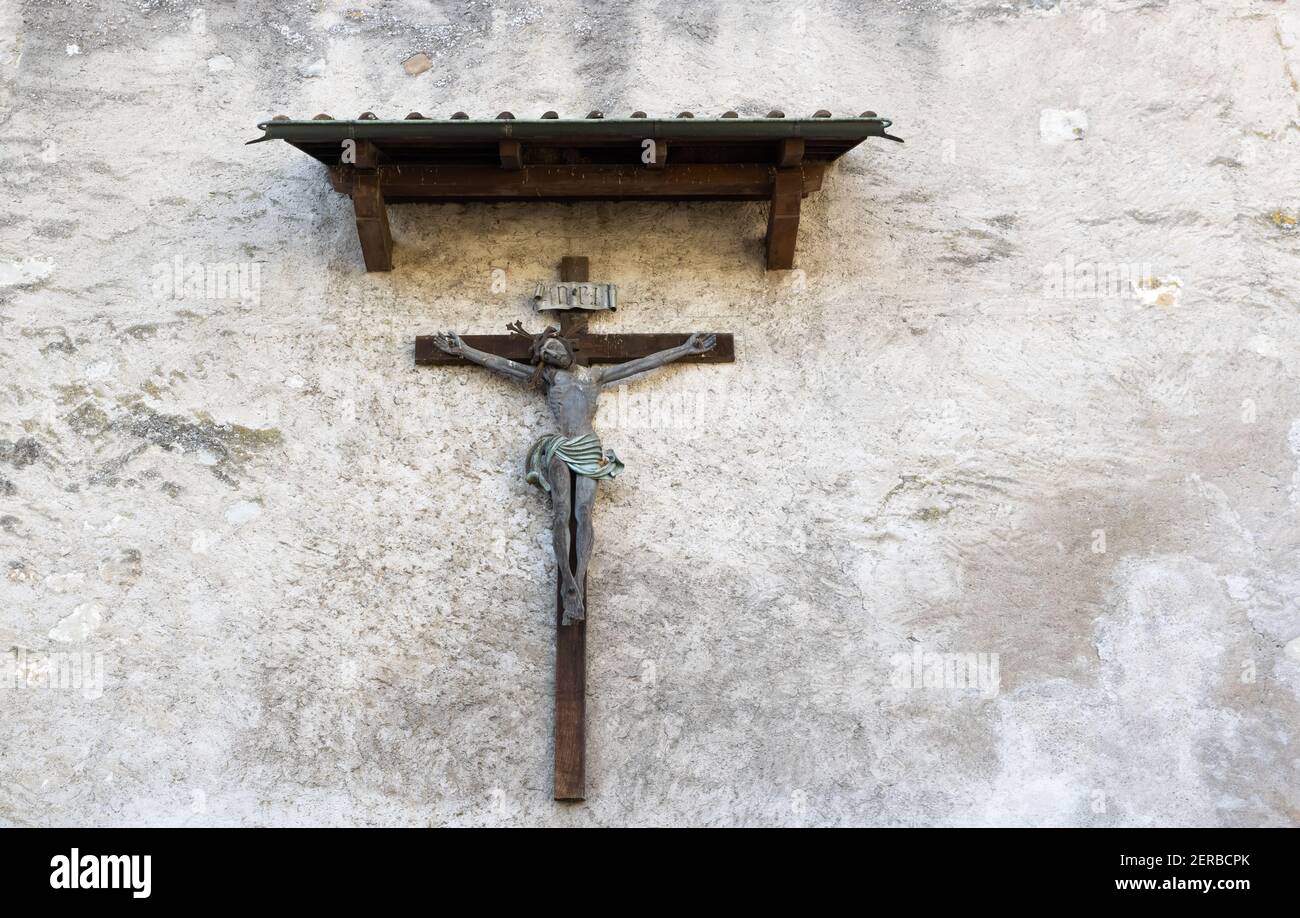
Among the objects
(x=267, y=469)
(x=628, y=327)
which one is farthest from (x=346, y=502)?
(x=628, y=327)

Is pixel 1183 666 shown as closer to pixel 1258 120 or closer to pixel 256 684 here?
pixel 1258 120

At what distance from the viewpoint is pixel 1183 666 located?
5.41 m

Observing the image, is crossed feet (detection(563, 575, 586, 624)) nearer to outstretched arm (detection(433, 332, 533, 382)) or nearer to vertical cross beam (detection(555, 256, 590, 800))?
vertical cross beam (detection(555, 256, 590, 800))

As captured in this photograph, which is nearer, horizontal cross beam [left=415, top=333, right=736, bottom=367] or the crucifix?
the crucifix

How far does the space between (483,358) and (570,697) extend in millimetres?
1346

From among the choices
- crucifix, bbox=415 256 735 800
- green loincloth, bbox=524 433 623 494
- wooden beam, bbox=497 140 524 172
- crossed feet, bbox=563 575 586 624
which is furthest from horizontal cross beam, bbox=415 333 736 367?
crossed feet, bbox=563 575 586 624

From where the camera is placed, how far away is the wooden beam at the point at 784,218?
5.60 m

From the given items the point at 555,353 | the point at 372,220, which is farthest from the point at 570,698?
the point at 372,220

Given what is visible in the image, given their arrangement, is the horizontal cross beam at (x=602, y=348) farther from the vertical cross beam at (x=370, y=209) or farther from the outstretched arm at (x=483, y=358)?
the vertical cross beam at (x=370, y=209)

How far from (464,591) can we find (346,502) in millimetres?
574

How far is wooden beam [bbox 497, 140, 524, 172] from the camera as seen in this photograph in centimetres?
541

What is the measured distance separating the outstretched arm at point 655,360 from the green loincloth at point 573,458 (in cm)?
26

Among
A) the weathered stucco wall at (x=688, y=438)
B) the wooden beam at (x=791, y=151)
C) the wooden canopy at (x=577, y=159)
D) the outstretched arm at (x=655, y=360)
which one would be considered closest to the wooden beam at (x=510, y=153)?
the wooden canopy at (x=577, y=159)

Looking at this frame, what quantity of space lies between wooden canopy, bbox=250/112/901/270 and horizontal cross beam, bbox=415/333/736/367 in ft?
1.29
